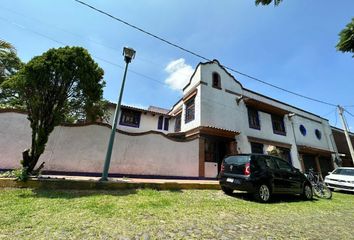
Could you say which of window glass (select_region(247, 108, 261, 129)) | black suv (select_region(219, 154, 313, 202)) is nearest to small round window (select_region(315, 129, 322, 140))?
window glass (select_region(247, 108, 261, 129))

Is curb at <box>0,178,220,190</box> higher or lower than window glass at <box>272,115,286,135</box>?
lower

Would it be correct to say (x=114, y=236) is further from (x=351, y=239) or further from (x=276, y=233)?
(x=351, y=239)

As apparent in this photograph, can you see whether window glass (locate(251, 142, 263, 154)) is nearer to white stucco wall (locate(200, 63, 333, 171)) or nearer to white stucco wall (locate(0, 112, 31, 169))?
white stucco wall (locate(200, 63, 333, 171))

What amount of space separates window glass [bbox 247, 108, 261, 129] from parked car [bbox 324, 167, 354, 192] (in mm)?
6091

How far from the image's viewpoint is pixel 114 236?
3.06m

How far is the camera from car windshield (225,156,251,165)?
7113 millimetres

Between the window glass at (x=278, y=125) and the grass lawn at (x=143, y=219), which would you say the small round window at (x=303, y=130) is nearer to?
the window glass at (x=278, y=125)

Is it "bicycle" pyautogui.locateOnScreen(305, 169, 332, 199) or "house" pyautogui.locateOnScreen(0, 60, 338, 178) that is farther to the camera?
"bicycle" pyautogui.locateOnScreen(305, 169, 332, 199)

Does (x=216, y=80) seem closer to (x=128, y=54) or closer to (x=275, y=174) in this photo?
(x=128, y=54)

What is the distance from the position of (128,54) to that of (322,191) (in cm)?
1177

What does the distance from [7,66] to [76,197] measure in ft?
45.5

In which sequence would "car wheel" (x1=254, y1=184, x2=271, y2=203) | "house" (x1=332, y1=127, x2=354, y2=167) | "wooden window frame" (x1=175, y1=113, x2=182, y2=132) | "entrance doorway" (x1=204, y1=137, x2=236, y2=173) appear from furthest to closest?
"house" (x1=332, y1=127, x2=354, y2=167) < "wooden window frame" (x1=175, y1=113, x2=182, y2=132) < "entrance doorway" (x1=204, y1=137, x2=236, y2=173) < "car wheel" (x1=254, y1=184, x2=271, y2=203)

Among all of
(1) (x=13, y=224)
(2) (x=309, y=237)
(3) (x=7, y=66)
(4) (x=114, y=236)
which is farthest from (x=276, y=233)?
(3) (x=7, y=66)

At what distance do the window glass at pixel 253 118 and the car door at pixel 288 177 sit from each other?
806 centimetres
